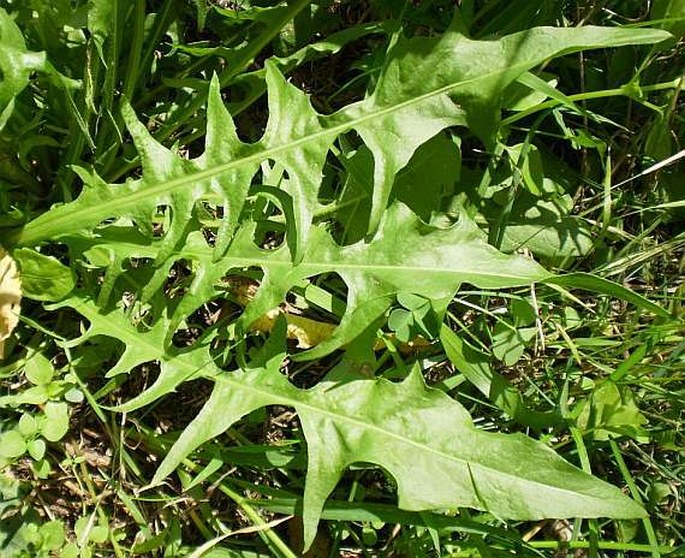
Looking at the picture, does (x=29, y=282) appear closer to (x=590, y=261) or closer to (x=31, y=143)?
(x=31, y=143)

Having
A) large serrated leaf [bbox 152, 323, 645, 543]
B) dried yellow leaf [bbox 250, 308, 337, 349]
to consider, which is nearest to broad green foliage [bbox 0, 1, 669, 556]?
large serrated leaf [bbox 152, 323, 645, 543]

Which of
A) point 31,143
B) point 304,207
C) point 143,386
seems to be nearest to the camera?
point 304,207

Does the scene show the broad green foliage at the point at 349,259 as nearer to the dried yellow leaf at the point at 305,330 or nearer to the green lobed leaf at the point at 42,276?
the green lobed leaf at the point at 42,276

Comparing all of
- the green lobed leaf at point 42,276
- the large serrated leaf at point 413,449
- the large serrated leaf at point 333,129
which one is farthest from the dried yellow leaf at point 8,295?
the large serrated leaf at point 413,449

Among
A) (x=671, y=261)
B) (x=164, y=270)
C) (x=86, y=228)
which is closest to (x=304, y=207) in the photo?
(x=164, y=270)

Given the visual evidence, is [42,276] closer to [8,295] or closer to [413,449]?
[8,295]

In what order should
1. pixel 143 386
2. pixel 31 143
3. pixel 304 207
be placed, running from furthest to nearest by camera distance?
1. pixel 143 386
2. pixel 31 143
3. pixel 304 207

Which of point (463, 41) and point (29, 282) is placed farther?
point (29, 282)
